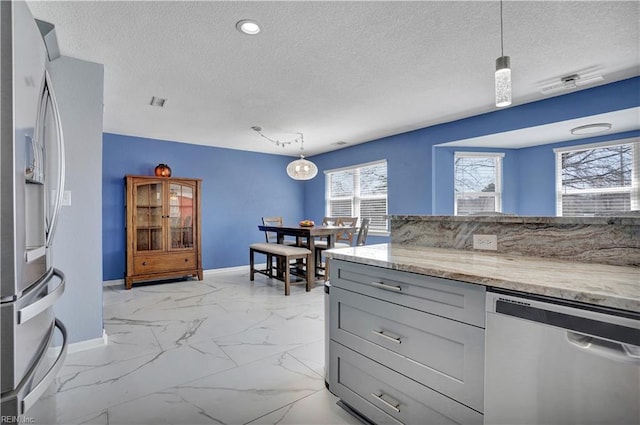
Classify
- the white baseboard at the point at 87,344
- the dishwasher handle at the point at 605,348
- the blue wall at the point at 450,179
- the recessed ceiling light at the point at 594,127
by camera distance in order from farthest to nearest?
the blue wall at the point at 450,179 → the recessed ceiling light at the point at 594,127 → the white baseboard at the point at 87,344 → the dishwasher handle at the point at 605,348

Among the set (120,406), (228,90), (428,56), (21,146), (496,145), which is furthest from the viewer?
(496,145)

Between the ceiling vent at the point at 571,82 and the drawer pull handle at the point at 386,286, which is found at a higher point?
the ceiling vent at the point at 571,82

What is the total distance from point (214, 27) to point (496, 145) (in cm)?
412

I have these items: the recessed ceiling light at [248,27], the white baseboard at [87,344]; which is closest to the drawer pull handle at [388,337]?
the recessed ceiling light at [248,27]

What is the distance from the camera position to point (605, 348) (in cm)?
87

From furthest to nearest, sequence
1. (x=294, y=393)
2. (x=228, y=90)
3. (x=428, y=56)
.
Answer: (x=228, y=90) < (x=428, y=56) < (x=294, y=393)

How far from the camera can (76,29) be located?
80.9 inches

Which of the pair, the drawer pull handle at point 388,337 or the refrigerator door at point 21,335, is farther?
the drawer pull handle at point 388,337

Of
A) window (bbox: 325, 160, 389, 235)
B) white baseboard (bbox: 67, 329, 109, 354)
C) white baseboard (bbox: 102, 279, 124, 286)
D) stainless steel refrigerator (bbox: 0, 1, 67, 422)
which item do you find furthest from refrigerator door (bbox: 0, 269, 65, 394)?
window (bbox: 325, 160, 389, 235)

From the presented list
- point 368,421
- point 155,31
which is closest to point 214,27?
point 155,31

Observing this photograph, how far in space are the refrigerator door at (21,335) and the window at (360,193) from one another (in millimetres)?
4504

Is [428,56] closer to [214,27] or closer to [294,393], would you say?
[214,27]

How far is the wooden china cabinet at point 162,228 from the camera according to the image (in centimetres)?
450

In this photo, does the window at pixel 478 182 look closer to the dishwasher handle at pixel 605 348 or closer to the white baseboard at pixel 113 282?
the dishwasher handle at pixel 605 348
